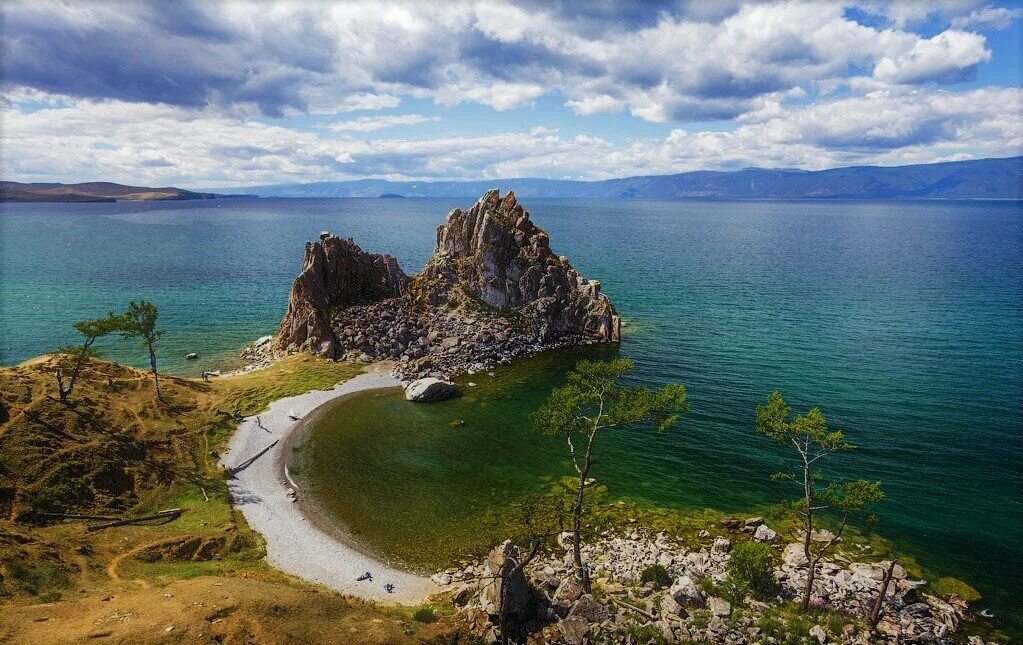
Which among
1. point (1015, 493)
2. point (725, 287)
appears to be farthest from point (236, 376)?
point (725, 287)

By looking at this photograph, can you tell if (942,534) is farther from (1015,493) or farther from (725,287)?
(725,287)

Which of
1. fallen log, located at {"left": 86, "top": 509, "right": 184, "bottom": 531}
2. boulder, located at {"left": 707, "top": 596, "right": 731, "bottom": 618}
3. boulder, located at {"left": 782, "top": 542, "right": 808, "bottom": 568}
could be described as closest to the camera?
boulder, located at {"left": 707, "top": 596, "right": 731, "bottom": 618}

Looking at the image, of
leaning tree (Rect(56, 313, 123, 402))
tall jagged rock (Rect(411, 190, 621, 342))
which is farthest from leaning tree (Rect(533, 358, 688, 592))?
tall jagged rock (Rect(411, 190, 621, 342))

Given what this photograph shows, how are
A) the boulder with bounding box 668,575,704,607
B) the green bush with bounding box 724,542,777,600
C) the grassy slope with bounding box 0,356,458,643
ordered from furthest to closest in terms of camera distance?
the green bush with bounding box 724,542,777,600 < the boulder with bounding box 668,575,704,607 < the grassy slope with bounding box 0,356,458,643

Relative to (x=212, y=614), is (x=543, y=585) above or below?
below

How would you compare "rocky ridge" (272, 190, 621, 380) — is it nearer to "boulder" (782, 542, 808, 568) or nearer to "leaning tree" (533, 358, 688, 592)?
"leaning tree" (533, 358, 688, 592)

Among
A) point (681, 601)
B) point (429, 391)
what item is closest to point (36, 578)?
point (681, 601)

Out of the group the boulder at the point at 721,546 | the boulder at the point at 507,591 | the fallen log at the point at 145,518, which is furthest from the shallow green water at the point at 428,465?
the boulder at the point at 721,546

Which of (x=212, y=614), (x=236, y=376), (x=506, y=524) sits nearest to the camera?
(x=212, y=614)
